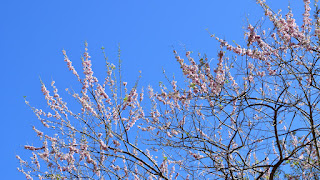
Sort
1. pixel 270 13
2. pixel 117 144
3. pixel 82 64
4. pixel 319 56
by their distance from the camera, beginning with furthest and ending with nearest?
pixel 82 64, pixel 117 144, pixel 270 13, pixel 319 56

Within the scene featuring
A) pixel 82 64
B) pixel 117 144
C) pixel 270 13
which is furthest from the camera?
pixel 82 64

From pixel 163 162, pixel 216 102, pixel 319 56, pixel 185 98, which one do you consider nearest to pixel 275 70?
pixel 319 56

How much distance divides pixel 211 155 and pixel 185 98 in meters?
0.90

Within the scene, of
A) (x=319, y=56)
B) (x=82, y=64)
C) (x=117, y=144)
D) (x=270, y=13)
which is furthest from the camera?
(x=82, y=64)

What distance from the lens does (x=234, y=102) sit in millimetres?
4840

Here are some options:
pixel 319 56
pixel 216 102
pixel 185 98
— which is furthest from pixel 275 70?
pixel 185 98

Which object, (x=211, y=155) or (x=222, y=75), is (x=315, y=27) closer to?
(x=222, y=75)

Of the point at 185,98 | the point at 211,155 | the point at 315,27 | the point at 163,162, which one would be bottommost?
the point at 211,155

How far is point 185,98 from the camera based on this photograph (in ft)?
16.4

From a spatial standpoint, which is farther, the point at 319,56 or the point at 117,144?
the point at 117,144

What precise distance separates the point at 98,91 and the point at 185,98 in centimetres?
160

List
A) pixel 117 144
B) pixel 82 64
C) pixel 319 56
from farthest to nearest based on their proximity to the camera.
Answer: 1. pixel 82 64
2. pixel 117 144
3. pixel 319 56

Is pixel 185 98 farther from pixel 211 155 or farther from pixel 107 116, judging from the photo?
pixel 107 116

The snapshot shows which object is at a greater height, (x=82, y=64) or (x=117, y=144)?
(x=82, y=64)
